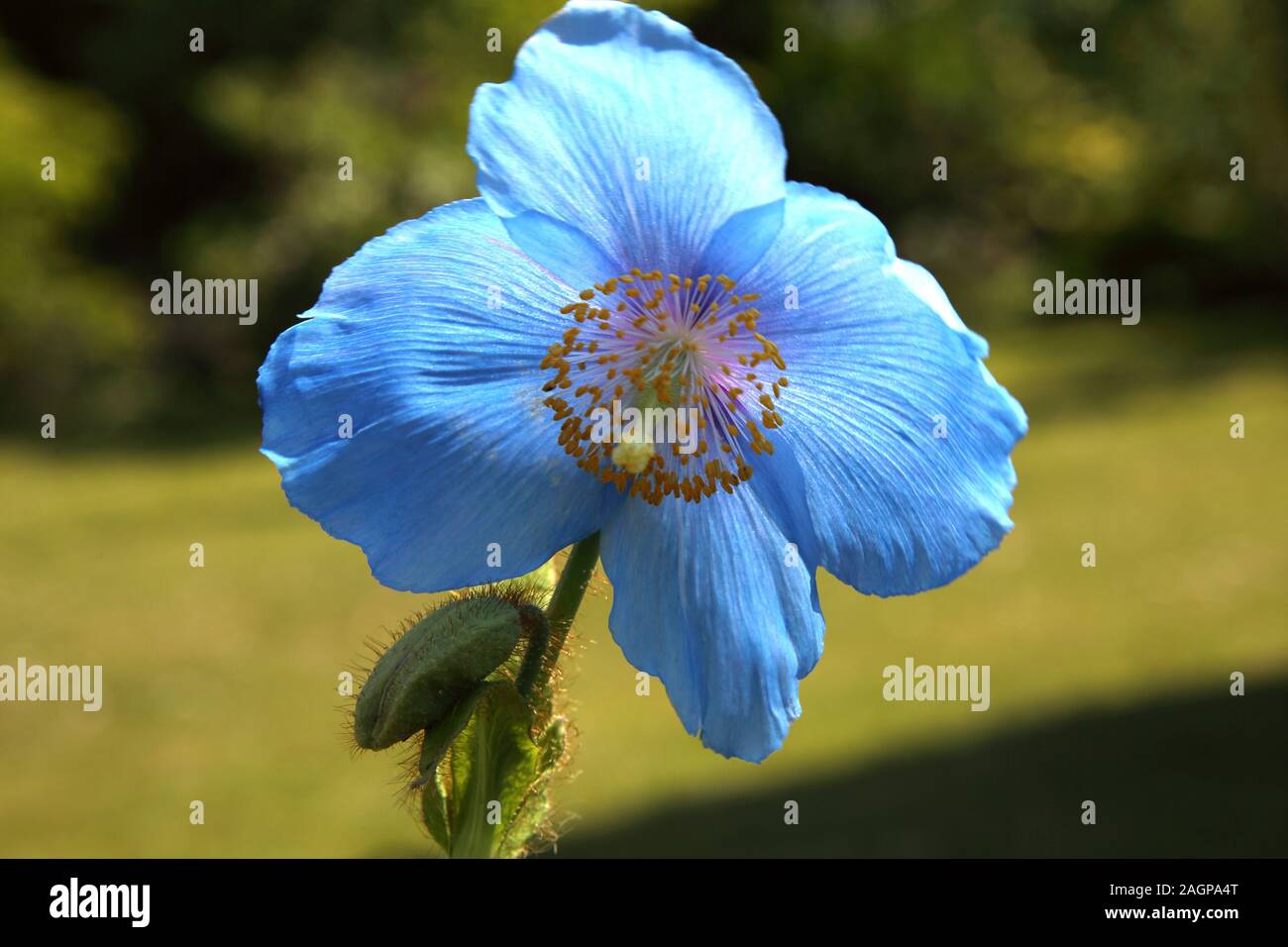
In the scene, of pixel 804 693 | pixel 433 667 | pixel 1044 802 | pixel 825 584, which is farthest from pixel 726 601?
pixel 825 584

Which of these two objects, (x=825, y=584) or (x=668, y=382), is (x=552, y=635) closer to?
(x=668, y=382)

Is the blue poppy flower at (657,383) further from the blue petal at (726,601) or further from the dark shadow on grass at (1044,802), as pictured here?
the dark shadow on grass at (1044,802)

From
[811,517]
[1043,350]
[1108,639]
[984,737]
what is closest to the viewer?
[811,517]

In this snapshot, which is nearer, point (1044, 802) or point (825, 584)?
point (1044, 802)

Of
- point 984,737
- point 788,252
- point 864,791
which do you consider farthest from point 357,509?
point 984,737

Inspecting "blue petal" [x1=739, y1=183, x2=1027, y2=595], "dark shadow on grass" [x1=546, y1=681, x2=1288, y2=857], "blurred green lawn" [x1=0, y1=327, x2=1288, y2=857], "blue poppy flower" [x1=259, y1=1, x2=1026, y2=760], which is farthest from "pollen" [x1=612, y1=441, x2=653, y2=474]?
"dark shadow on grass" [x1=546, y1=681, x2=1288, y2=857]

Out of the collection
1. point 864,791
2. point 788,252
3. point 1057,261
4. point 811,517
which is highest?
point 1057,261

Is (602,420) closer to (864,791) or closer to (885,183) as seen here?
(864,791)

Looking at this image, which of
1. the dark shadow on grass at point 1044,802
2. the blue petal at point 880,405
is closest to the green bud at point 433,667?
the blue petal at point 880,405
